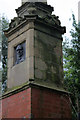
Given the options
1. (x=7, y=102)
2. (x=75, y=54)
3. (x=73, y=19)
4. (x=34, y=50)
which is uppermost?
(x=73, y=19)

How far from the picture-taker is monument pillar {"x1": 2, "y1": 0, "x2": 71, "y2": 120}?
8.73 meters

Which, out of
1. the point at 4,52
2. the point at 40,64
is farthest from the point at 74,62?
the point at 4,52

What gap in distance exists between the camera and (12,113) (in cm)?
909

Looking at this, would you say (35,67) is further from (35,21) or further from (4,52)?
(4,52)

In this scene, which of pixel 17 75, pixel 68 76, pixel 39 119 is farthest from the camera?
pixel 68 76

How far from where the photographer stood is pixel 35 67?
9.30 meters

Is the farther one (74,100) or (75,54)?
(75,54)

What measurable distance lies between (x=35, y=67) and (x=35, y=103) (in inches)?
57.6

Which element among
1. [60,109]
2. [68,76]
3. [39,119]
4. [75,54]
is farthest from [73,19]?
[39,119]

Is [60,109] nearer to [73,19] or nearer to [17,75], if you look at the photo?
[17,75]

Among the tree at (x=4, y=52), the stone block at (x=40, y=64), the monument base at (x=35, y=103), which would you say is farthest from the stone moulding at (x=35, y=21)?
the tree at (x=4, y=52)

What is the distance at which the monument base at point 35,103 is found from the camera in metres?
8.45

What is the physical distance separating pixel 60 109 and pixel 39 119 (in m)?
1.17

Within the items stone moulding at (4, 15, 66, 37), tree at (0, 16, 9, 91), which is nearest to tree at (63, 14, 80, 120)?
stone moulding at (4, 15, 66, 37)
